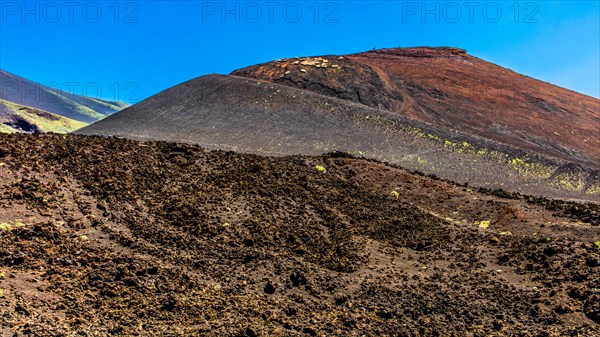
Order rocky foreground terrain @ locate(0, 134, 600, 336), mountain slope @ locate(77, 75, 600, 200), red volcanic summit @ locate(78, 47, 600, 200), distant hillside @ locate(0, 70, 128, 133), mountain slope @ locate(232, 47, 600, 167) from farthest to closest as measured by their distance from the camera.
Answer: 1. distant hillside @ locate(0, 70, 128, 133)
2. mountain slope @ locate(232, 47, 600, 167)
3. red volcanic summit @ locate(78, 47, 600, 200)
4. mountain slope @ locate(77, 75, 600, 200)
5. rocky foreground terrain @ locate(0, 134, 600, 336)

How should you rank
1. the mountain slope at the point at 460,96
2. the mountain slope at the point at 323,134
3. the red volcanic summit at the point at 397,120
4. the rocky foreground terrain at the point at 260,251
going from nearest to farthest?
the rocky foreground terrain at the point at 260,251 < the mountain slope at the point at 323,134 < the red volcanic summit at the point at 397,120 < the mountain slope at the point at 460,96

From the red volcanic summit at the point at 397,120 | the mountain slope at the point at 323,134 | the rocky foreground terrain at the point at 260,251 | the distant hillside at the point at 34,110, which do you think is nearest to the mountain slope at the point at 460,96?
the red volcanic summit at the point at 397,120

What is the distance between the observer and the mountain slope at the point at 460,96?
30.6 m

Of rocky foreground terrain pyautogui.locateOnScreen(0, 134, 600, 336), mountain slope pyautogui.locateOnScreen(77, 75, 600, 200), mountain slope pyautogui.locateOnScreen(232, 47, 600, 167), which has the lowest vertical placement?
rocky foreground terrain pyautogui.locateOnScreen(0, 134, 600, 336)

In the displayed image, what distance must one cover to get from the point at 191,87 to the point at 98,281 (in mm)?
23542

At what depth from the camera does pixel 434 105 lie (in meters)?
32.8

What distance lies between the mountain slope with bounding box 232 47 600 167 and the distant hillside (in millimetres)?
42212

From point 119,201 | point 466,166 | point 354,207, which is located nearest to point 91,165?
point 119,201

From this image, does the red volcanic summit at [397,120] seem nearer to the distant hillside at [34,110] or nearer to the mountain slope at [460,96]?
the mountain slope at [460,96]

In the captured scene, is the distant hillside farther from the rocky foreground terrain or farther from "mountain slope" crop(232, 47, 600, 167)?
the rocky foreground terrain

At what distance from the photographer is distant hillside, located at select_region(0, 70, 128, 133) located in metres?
67.4

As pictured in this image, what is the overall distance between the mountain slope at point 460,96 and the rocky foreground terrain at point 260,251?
1597 centimetres

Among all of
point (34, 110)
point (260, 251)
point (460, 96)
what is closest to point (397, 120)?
point (460, 96)

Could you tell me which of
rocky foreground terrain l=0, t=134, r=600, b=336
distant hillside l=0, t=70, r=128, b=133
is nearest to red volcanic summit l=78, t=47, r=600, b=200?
rocky foreground terrain l=0, t=134, r=600, b=336
